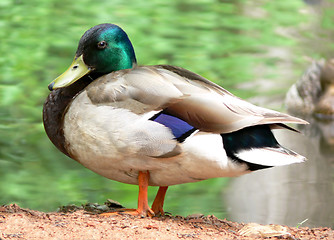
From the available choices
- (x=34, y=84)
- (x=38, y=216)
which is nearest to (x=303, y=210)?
(x=38, y=216)

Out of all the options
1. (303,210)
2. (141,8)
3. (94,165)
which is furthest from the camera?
(141,8)

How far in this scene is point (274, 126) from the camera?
10.9 feet

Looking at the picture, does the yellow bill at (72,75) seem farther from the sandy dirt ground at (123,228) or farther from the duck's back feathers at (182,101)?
the sandy dirt ground at (123,228)

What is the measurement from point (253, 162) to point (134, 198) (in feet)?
6.94

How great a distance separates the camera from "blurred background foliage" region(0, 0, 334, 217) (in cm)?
519

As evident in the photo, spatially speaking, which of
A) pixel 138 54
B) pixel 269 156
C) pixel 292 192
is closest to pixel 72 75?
pixel 269 156

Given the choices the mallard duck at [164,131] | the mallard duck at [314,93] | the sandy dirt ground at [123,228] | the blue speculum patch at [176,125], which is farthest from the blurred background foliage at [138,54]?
the blue speculum patch at [176,125]

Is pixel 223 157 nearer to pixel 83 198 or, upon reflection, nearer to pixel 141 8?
pixel 83 198

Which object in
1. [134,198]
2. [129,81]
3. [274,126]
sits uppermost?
[129,81]

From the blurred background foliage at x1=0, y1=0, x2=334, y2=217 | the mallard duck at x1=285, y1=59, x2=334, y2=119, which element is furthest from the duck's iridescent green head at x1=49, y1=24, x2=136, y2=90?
the mallard duck at x1=285, y1=59, x2=334, y2=119

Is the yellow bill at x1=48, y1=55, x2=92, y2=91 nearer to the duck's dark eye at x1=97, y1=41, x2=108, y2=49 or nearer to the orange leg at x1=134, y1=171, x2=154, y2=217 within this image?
the duck's dark eye at x1=97, y1=41, x2=108, y2=49

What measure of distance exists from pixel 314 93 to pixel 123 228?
4.88 metres

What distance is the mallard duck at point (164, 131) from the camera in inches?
125

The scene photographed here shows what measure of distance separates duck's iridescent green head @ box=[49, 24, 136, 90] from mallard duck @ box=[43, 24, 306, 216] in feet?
0.73
